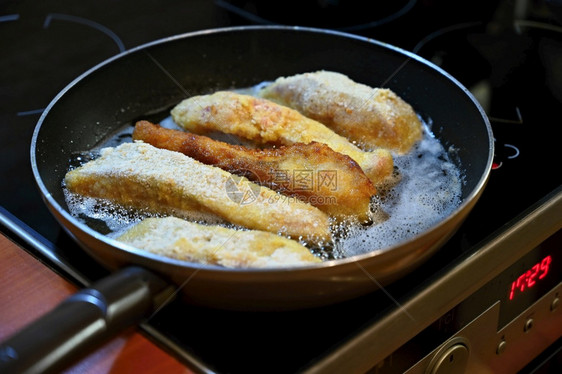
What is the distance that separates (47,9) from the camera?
130 cm

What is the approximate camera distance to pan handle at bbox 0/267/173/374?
0.45 meters

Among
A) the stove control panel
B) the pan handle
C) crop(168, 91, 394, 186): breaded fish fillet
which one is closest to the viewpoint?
the pan handle

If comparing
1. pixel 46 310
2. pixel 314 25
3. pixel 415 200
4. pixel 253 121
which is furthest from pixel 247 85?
pixel 46 310

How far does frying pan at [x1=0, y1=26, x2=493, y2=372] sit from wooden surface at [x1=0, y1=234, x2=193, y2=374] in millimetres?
64

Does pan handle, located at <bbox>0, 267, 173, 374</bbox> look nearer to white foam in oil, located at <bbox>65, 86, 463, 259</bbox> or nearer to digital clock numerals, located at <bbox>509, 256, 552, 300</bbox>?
white foam in oil, located at <bbox>65, 86, 463, 259</bbox>

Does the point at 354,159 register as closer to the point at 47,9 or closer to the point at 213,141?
the point at 213,141

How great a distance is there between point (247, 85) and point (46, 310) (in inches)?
20.9

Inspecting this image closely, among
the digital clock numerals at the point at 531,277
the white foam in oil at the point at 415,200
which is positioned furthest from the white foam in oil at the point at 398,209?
the digital clock numerals at the point at 531,277

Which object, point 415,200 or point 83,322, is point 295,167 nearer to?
point 415,200

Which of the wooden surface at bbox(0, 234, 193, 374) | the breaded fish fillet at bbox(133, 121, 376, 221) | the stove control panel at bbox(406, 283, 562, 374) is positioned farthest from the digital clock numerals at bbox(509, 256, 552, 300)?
the wooden surface at bbox(0, 234, 193, 374)

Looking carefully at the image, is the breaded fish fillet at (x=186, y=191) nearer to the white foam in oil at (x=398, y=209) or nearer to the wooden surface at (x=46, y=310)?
the white foam in oil at (x=398, y=209)

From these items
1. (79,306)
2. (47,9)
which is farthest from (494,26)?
(79,306)

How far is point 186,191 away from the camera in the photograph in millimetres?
737

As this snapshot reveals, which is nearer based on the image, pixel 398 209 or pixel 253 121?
pixel 398 209
